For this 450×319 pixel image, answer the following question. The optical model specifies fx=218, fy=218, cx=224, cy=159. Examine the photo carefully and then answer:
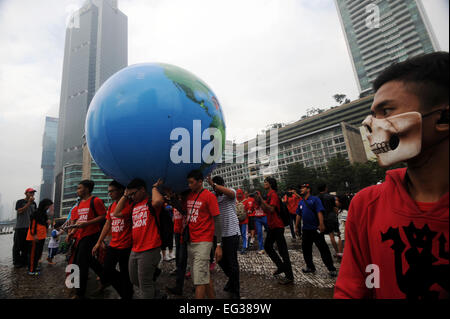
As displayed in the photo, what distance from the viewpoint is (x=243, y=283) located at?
3859mm

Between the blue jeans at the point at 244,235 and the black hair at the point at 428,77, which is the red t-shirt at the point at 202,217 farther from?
the blue jeans at the point at 244,235

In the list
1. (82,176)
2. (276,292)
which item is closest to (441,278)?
(276,292)

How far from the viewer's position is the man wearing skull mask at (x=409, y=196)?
0.76m

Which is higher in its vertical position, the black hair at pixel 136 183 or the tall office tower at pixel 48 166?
the tall office tower at pixel 48 166

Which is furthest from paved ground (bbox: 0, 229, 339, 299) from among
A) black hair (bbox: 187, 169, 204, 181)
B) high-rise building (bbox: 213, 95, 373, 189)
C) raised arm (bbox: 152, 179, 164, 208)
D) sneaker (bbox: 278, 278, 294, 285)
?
high-rise building (bbox: 213, 95, 373, 189)

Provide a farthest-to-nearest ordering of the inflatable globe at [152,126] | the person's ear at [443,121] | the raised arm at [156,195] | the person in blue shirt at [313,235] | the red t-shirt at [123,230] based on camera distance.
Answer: the person in blue shirt at [313,235] < the red t-shirt at [123,230] < the raised arm at [156,195] < the inflatable globe at [152,126] < the person's ear at [443,121]

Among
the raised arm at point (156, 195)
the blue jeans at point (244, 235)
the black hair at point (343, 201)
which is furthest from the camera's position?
the blue jeans at point (244, 235)

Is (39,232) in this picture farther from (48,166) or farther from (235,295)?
(48,166)

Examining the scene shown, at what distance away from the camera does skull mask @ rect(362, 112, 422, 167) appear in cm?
75

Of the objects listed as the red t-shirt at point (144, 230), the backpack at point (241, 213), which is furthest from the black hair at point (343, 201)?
the red t-shirt at point (144, 230)

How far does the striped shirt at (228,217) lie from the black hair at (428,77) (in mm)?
2936

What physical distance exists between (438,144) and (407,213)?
0.95 feet

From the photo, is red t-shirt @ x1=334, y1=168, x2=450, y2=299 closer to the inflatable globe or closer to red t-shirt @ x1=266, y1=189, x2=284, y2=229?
the inflatable globe

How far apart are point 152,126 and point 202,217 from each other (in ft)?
4.54
